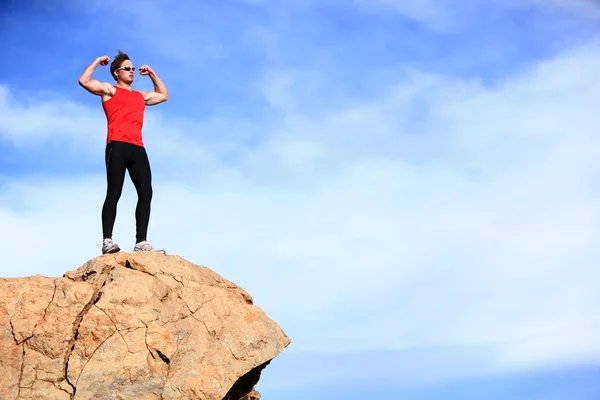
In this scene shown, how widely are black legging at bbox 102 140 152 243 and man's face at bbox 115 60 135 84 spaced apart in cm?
109

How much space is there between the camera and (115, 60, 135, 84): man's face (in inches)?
445

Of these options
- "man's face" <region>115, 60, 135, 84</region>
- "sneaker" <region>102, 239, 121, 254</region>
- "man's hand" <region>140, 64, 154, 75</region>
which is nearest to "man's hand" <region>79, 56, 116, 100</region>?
"man's face" <region>115, 60, 135, 84</region>

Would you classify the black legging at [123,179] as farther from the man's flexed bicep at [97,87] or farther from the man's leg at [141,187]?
the man's flexed bicep at [97,87]

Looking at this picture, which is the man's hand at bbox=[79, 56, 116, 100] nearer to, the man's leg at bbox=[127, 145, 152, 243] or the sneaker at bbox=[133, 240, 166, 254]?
the man's leg at bbox=[127, 145, 152, 243]

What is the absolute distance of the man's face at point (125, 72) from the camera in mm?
11305

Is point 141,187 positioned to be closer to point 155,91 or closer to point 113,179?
point 113,179

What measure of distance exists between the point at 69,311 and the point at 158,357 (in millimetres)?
1300

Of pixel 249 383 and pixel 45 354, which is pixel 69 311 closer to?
pixel 45 354

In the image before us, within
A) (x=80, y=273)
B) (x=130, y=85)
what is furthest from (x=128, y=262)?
(x=130, y=85)

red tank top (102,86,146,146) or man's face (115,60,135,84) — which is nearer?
red tank top (102,86,146,146)

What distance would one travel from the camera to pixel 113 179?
1087 centimetres

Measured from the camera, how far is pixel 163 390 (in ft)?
29.1

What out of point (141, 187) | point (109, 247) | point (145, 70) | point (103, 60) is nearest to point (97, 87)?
point (103, 60)

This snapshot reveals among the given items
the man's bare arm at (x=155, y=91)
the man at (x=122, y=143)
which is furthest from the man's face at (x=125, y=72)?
the man's bare arm at (x=155, y=91)
